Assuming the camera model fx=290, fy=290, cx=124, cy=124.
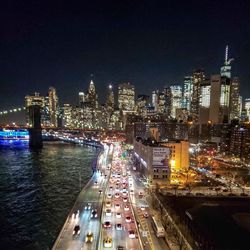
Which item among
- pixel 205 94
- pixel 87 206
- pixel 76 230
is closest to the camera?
pixel 76 230

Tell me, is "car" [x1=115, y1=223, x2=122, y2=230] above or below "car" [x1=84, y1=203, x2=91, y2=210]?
above

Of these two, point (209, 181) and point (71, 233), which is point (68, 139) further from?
point (71, 233)

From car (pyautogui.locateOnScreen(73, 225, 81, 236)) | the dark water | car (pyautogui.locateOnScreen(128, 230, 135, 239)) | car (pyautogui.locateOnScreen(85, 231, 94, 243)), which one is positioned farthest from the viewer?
the dark water

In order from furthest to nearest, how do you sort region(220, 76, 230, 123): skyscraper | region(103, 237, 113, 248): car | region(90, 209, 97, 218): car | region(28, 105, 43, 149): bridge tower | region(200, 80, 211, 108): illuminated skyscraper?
region(200, 80, 211, 108): illuminated skyscraper → region(220, 76, 230, 123): skyscraper → region(28, 105, 43, 149): bridge tower → region(90, 209, 97, 218): car → region(103, 237, 113, 248): car

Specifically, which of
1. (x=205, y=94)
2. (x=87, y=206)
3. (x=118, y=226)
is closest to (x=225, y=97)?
(x=205, y=94)

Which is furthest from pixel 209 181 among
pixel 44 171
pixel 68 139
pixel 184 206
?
pixel 68 139

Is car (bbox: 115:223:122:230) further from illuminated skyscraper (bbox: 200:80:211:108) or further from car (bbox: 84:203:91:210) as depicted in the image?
illuminated skyscraper (bbox: 200:80:211:108)

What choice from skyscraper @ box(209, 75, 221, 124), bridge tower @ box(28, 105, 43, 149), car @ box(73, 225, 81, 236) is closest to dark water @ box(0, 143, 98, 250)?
car @ box(73, 225, 81, 236)

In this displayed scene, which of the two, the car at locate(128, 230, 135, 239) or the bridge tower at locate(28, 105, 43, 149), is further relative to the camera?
the bridge tower at locate(28, 105, 43, 149)

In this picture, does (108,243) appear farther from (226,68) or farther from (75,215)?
(226,68)

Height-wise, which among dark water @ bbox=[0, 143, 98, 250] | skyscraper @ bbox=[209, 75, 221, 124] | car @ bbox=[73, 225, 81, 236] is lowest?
dark water @ bbox=[0, 143, 98, 250]
